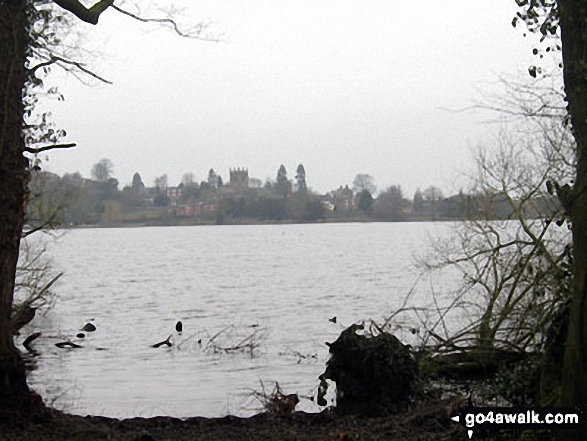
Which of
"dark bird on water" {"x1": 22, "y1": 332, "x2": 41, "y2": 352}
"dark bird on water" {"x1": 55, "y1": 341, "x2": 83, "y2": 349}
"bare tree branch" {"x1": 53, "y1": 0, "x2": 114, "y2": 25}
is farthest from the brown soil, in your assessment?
"dark bird on water" {"x1": 55, "y1": 341, "x2": 83, "y2": 349}

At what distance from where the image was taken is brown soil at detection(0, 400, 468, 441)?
29.2ft

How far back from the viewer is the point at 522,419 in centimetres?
684

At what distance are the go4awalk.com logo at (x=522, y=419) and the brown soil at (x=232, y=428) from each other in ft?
2.30

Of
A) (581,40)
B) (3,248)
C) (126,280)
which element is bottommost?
(126,280)

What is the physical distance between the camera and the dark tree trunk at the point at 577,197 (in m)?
6.41

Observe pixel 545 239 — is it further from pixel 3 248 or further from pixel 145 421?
pixel 3 248

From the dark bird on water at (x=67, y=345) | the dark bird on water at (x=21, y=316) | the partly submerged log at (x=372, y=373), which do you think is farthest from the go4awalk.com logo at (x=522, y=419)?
the dark bird on water at (x=67, y=345)

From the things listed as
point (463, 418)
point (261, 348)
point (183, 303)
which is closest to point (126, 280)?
point (183, 303)

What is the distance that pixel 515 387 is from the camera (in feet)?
29.2

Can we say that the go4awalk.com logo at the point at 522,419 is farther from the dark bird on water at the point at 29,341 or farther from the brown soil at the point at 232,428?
the dark bird on water at the point at 29,341

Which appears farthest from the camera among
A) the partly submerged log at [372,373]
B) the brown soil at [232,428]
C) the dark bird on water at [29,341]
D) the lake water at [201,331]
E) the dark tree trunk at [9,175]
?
the dark bird on water at [29,341]

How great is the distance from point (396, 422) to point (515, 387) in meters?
1.79

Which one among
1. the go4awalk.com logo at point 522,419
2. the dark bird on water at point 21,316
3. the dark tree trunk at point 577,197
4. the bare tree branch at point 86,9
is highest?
the bare tree branch at point 86,9

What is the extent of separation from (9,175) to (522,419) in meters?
6.19
